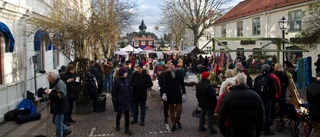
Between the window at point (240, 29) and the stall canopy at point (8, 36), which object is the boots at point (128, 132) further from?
the window at point (240, 29)

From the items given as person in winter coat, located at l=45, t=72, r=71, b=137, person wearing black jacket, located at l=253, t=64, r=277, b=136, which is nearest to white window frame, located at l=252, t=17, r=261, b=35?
person wearing black jacket, located at l=253, t=64, r=277, b=136

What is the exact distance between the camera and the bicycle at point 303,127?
23.5 feet

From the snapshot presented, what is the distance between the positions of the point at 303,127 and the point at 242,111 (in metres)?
3.25

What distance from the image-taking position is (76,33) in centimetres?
1213

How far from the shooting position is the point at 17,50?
11805 millimetres

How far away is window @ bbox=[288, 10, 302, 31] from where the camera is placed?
70.1 ft

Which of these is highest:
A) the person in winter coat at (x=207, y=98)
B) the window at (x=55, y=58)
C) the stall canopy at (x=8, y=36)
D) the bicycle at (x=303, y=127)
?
the stall canopy at (x=8, y=36)

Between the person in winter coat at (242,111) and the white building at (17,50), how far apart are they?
25.3 ft

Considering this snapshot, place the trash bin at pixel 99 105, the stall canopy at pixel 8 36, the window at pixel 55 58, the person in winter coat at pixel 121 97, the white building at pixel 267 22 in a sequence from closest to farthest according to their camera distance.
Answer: the person in winter coat at pixel 121 97
the stall canopy at pixel 8 36
the trash bin at pixel 99 105
the window at pixel 55 58
the white building at pixel 267 22

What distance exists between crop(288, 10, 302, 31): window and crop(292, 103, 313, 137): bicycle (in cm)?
1552

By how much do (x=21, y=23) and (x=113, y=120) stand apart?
5.39 m

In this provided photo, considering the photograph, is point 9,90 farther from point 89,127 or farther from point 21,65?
point 89,127


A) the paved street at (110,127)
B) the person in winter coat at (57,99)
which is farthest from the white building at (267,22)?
the person in winter coat at (57,99)

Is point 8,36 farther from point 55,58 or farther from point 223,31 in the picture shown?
point 223,31
